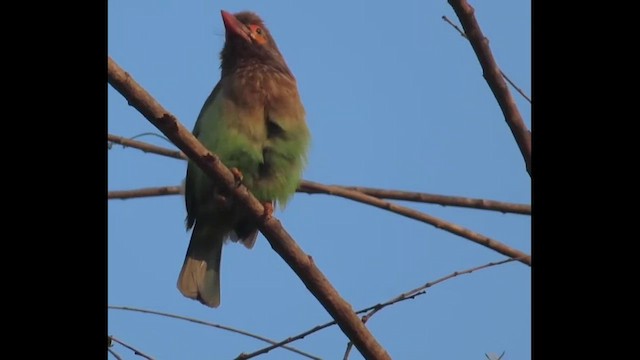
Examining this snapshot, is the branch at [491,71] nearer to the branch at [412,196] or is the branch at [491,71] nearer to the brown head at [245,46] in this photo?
the branch at [412,196]

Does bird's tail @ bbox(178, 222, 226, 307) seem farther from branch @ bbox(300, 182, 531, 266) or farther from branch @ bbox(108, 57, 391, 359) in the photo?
branch @ bbox(300, 182, 531, 266)

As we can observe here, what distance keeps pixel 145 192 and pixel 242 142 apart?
0.98 metres

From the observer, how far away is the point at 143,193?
329cm

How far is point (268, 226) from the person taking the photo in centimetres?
321

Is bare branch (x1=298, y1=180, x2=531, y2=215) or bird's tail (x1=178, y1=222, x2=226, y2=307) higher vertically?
bird's tail (x1=178, y1=222, x2=226, y2=307)

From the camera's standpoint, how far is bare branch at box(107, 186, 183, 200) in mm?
3197

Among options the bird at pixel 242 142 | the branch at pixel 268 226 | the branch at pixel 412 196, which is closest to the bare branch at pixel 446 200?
the branch at pixel 412 196

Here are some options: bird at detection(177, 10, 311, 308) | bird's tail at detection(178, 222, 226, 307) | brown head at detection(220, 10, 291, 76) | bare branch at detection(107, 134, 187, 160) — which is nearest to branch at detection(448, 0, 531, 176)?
bare branch at detection(107, 134, 187, 160)

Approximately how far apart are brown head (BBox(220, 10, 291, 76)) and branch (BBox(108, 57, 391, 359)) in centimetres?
159

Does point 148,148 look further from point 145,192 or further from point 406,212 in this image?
point 406,212

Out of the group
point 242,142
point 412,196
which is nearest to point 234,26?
Answer: point 242,142

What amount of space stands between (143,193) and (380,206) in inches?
33.8
